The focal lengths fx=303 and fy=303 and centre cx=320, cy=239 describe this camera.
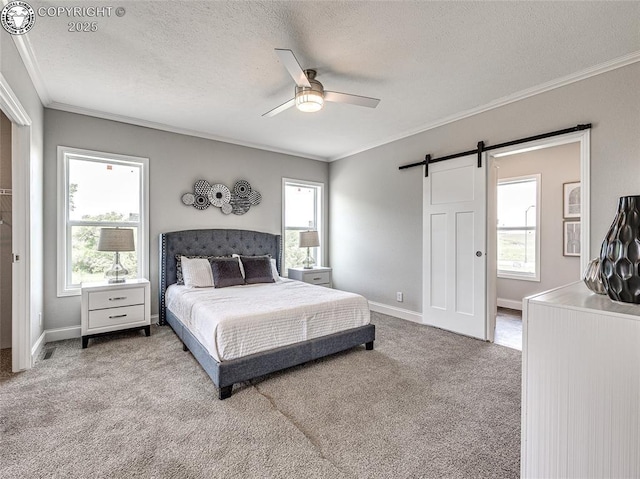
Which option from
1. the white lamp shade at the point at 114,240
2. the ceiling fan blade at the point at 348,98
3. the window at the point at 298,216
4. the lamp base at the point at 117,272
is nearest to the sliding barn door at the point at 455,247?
the ceiling fan blade at the point at 348,98

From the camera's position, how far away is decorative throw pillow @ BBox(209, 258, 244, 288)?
12.2 ft

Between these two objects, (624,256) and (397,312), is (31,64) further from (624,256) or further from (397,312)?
(397,312)

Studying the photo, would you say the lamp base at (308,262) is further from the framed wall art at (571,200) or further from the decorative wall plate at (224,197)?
the framed wall art at (571,200)

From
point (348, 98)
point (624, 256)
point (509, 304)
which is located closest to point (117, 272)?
point (348, 98)

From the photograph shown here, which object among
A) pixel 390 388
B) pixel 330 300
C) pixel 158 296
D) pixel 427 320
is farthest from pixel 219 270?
pixel 427 320

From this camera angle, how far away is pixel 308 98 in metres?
2.43

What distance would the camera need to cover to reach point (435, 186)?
Result: 393 cm

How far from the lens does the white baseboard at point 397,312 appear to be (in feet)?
13.7

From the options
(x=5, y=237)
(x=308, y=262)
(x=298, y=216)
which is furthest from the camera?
(x=298, y=216)

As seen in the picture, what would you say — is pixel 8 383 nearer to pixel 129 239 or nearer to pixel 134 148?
pixel 129 239

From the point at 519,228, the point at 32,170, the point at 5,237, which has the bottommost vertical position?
the point at 5,237

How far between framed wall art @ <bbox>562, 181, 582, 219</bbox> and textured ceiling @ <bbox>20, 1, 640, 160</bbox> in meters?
2.28

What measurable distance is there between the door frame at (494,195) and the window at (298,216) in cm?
295

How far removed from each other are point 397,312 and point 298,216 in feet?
7.78
